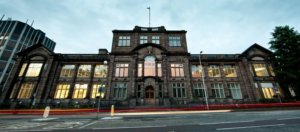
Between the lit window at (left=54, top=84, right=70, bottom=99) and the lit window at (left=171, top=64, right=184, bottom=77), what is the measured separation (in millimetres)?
23327

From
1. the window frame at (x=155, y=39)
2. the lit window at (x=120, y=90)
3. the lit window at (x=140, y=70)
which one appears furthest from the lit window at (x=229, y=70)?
the lit window at (x=120, y=90)

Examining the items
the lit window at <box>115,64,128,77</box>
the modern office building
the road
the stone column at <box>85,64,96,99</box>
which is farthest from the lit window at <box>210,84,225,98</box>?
the modern office building

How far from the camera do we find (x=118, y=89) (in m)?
23.6

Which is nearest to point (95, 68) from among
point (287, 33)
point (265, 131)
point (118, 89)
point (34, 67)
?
point (118, 89)

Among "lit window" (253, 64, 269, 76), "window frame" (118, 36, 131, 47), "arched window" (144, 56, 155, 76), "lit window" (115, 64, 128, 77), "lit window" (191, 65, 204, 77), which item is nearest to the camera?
"arched window" (144, 56, 155, 76)

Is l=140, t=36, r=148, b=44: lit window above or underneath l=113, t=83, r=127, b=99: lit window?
above

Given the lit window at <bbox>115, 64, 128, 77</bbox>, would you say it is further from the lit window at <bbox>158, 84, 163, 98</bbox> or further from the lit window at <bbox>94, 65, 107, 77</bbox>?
the lit window at <bbox>158, 84, 163, 98</bbox>

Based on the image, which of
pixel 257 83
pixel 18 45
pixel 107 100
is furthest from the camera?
pixel 18 45

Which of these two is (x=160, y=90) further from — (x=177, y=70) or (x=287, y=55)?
(x=287, y=55)

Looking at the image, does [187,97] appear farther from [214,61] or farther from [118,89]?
[118,89]

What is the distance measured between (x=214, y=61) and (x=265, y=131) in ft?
80.8

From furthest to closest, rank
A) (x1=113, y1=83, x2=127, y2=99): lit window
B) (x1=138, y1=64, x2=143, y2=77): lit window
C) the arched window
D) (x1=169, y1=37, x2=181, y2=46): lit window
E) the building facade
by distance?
(x1=169, y1=37, x2=181, y2=46): lit window → the arched window → (x1=138, y1=64, x2=143, y2=77): lit window → (x1=113, y1=83, x2=127, y2=99): lit window → the building facade

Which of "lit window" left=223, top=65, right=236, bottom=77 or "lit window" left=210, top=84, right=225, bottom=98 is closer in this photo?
"lit window" left=210, top=84, right=225, bottom=98

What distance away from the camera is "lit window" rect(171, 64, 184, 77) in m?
24.9
